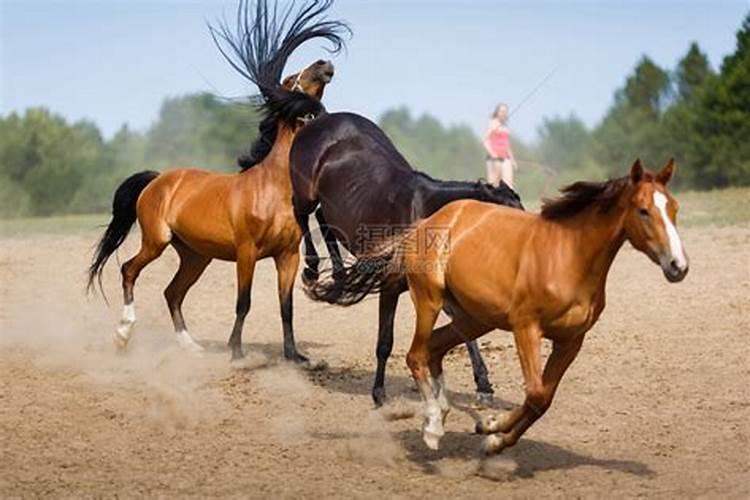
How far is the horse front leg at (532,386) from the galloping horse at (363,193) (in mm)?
1628

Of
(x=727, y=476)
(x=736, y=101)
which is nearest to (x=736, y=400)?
(x=727, y=476)

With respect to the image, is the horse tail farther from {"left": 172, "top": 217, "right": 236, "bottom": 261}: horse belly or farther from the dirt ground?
{"left": 172, "top": 217, "right": 236, "bottom": 261}: horse belly

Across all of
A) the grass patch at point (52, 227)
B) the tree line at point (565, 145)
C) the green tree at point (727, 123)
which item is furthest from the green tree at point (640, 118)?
the grass patch at point (52, 227)

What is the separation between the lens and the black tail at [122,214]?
11445 mm

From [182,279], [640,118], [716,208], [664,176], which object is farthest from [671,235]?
[640,118]

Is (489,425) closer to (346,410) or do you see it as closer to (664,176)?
(664,176)

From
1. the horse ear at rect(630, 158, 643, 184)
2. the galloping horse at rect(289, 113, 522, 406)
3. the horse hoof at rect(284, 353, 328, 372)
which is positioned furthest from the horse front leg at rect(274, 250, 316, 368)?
the horse ear at rect(630, 158, 643, 184)

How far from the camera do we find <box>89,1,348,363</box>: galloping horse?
A: 10008mm

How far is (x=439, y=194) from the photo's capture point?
8.30m

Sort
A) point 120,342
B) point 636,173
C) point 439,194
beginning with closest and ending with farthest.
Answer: point 636,173, point 439,194, point 120,342

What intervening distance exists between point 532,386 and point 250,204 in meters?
4.20

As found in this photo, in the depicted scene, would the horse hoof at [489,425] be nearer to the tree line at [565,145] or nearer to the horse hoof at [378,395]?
the horse hoof at [378,395]

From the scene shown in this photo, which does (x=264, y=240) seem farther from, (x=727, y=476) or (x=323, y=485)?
(x=727, y=476)

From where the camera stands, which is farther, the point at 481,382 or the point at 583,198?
the point at 481,382
